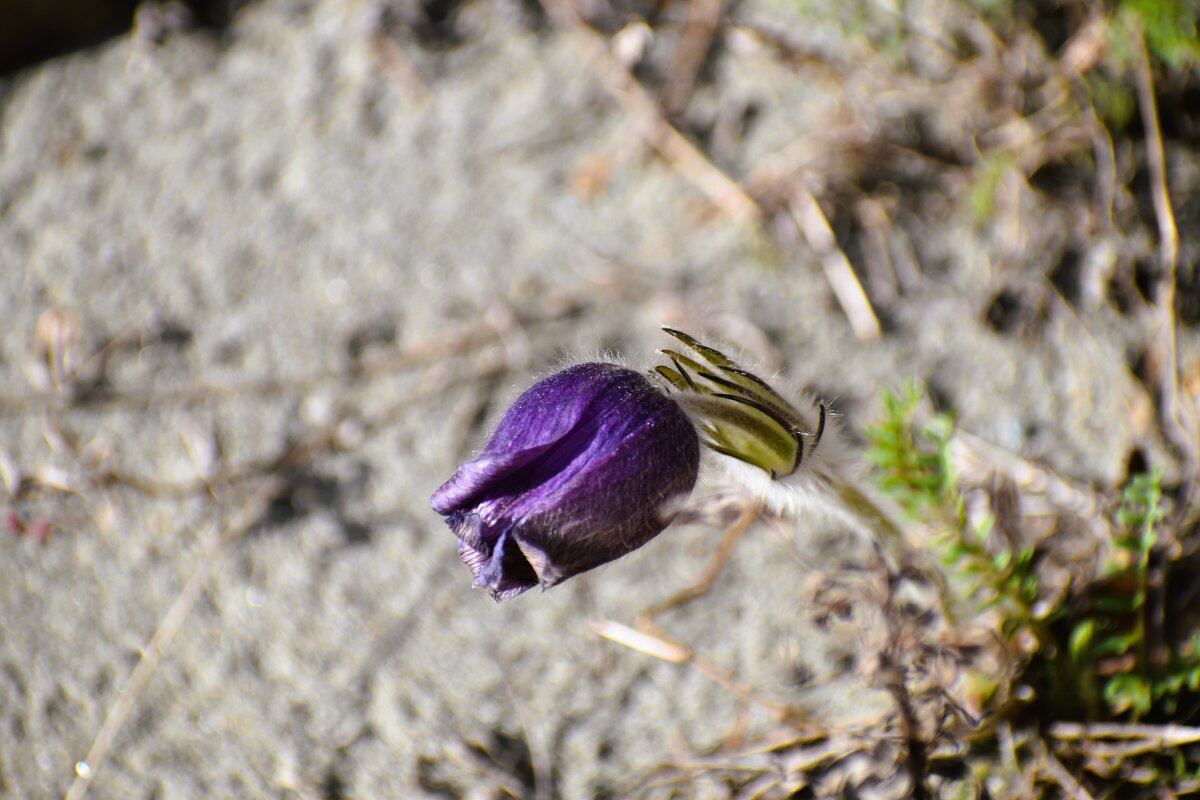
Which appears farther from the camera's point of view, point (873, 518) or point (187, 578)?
point (187, 578)

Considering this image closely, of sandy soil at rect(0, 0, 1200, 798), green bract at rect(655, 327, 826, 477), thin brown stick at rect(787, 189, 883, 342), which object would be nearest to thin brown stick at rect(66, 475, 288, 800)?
sandy soil at rect(0, 0, 1200, 798)

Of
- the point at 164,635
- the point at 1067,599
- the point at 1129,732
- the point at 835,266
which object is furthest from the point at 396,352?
the point at 1129,732

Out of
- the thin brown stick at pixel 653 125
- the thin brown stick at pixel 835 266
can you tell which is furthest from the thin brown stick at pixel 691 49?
the thin brown stick at pixel 835 266

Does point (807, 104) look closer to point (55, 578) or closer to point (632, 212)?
point (632, 212)

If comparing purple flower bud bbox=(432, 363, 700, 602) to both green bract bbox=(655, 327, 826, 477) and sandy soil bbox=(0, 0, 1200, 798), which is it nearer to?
green bract bbox=(655, 327, 826, 477)

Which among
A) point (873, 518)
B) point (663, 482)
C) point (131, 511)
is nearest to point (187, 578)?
point (131, 511)

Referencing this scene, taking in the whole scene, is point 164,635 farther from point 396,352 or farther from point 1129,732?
point 1129,732
